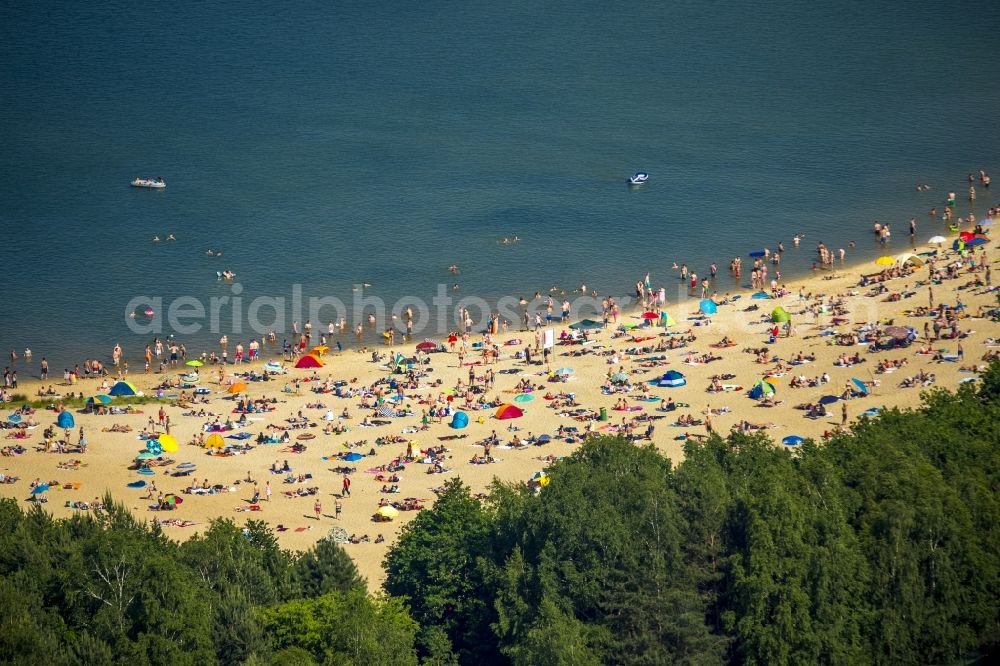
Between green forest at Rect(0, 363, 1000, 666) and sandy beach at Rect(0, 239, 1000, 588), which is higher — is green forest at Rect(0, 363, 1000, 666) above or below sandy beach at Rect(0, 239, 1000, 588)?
below

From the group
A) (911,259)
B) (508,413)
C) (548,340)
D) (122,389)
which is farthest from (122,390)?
(911,259)

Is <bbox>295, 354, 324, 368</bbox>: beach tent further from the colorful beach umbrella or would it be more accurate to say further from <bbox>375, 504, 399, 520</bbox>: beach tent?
<bbox>375, 504, 399, 520</bbox>: beach tent

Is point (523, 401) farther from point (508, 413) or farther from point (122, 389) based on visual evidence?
point (122, 389)

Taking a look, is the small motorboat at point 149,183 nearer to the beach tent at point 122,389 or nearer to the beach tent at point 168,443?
the beach tent at point 122,389

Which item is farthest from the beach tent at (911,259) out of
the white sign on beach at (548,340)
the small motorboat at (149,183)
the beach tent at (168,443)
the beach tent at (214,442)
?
the small motorboat at (149,183)

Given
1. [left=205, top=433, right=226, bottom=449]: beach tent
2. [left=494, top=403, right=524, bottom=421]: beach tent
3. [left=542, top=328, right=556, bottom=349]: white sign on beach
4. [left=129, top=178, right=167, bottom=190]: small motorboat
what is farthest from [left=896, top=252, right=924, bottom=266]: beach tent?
[left=129, top=178, right=167, bottom=190]: small motorboat

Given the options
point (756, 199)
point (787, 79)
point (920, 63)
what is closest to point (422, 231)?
point (756, 199)
